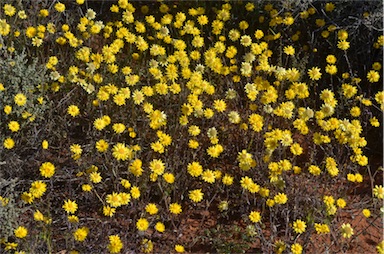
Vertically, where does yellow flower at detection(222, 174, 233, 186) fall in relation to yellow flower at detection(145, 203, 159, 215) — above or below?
above

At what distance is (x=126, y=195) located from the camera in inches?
127

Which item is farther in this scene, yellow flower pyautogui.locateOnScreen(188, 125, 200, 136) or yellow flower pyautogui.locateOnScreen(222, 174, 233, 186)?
yellow flower pyautogui.locateOnScreen(188, 125, 200, 136)

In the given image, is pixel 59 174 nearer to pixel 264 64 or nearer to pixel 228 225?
pixel 228 225

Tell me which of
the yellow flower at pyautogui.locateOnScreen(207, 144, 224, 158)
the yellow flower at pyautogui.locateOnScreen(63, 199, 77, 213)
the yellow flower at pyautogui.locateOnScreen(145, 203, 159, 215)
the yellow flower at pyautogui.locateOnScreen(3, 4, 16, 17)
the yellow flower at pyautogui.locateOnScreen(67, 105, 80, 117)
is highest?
the yellow flower at pyautogui.locateOnScreen(3, 4, 16, 17)

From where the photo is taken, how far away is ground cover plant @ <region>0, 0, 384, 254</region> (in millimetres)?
3316

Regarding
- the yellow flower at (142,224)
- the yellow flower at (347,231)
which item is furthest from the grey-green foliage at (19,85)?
the yellow flower at (347,231)

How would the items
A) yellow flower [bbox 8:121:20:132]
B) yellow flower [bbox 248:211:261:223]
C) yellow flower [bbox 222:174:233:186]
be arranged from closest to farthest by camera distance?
yellow flower [bbox 248:211:261:223] → yellow flower [bbox 222:174:233:186] → yellow flower [bbox 8:121:20:132]

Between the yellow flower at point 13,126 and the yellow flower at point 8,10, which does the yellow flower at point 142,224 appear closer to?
the yellow flower at point 13,126

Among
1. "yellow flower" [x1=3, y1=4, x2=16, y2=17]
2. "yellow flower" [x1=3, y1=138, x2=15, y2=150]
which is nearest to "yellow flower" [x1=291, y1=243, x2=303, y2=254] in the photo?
"yellow flower" [x1=3, y1=138, x2=15, y2=150]

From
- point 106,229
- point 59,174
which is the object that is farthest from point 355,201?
point 59,174

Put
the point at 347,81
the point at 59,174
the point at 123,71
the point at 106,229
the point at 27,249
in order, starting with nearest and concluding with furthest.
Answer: the point at 27,249, the point at 106,229, the point at 59,174, the point at 123,71, the point at 347,81

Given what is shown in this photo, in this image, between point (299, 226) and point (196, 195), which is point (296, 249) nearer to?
point (299, 226)

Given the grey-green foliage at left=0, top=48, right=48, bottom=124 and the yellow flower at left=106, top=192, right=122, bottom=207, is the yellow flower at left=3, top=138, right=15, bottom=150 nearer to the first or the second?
the grey-green foliage at left=0, top=48, right=48, bottom=124

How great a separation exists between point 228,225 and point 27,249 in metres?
1.22
